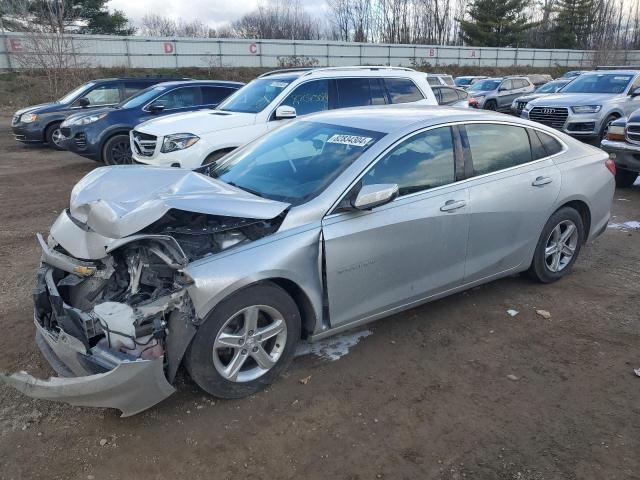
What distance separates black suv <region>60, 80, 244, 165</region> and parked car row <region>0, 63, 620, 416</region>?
6.71 meters

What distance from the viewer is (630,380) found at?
3490mm

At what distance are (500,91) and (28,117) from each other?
18064 mm

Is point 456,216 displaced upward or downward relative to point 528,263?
upward

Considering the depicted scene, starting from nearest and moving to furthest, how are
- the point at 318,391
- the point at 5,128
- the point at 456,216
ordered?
the point at 318,391 → the point at 456,216 → the point at 5,128

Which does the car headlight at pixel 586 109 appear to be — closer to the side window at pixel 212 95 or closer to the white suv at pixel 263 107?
the white suv at pixel 263 107

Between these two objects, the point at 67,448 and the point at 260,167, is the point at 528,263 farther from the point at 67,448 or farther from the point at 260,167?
the point at 67,448

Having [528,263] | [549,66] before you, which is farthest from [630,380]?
[549,66]

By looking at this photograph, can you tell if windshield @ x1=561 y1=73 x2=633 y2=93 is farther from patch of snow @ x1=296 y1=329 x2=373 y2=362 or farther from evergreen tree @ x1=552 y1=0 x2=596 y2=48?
evergreen tree @ x1=552 y1=0 x2=596 y2=48

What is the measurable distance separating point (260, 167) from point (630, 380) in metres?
3.04

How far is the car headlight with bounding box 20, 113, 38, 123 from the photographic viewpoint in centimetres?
1309

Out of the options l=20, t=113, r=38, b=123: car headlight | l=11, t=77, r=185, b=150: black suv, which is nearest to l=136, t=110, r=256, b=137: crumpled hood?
l=11, t=77, r=185, b=150: black suv

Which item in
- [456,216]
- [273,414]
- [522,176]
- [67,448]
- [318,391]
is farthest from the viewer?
[522,176]

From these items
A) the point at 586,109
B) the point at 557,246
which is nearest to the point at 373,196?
the point at 557,246

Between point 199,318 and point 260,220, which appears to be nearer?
point 199,318
